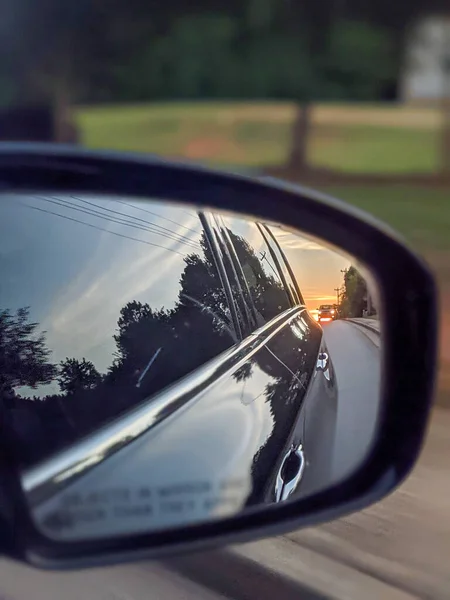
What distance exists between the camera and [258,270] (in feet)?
8.94

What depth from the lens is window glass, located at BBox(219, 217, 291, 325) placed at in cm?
263

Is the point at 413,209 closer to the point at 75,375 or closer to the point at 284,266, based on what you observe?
the point at 284,266

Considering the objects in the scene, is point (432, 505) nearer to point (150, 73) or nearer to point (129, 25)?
point (129, 25)

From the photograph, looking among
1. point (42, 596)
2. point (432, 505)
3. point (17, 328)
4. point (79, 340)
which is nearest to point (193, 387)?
point (79, 340)

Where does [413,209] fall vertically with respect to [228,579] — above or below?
above

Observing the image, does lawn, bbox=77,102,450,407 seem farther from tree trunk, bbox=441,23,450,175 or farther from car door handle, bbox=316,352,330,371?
car door handle, bbox=316,352,330,371

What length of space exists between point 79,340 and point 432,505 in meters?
1.91

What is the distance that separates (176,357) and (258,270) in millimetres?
355

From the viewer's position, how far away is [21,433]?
258 centimetres

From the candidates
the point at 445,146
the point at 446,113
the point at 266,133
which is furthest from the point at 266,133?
the point at 445,146

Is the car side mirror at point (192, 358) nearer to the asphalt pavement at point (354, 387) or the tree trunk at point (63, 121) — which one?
the asphalt pavement at point (354, 387)

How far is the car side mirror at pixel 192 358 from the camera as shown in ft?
7.85

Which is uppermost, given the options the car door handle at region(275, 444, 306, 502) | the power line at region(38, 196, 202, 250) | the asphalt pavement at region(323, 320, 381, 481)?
the power line at region(38, 196, 202, 250)

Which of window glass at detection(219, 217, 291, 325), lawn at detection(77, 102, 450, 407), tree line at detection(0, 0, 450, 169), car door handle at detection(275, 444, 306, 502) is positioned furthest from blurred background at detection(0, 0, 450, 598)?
car door handle at detection(275, 444, 306, 502)
